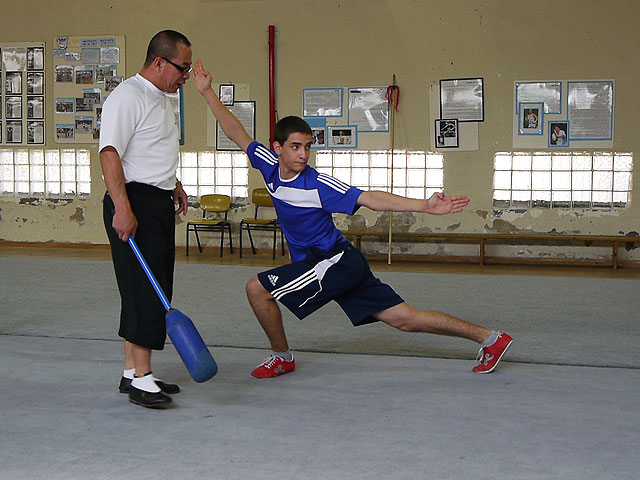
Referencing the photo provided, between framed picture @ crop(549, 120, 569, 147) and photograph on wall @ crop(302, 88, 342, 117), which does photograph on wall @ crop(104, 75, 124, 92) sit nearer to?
photograph on wall @ crop(302, 88, 342, 117)

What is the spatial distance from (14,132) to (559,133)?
7.44 meters

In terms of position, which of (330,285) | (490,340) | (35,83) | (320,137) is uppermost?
(35,83)

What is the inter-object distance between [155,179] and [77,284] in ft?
12.2

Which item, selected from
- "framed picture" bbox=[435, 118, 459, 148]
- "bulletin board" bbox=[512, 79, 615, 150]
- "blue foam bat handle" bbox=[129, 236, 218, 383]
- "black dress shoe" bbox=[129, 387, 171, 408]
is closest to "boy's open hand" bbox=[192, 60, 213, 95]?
"blue foam bat handle" bbox=[129, 236, 218, 383]

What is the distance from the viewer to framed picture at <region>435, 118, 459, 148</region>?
29.4 feet

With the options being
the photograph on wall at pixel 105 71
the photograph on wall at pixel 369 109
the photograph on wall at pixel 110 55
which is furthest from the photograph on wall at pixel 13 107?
the photograph on wall at pixel 369 109

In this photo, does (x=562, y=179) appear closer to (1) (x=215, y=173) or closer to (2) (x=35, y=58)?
(1) (x=215, y=173)

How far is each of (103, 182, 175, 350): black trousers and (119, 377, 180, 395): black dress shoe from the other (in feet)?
0.70

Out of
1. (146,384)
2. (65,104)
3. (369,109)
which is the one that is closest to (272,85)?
(369,109)

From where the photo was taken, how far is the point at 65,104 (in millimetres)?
9992

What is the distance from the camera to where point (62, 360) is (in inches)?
138

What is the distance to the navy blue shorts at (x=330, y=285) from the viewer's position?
3.13m

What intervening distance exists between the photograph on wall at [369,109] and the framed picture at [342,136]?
3.4 inches

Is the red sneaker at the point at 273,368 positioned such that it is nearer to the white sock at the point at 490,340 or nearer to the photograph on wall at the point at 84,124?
the white sock at the point at 490,340
